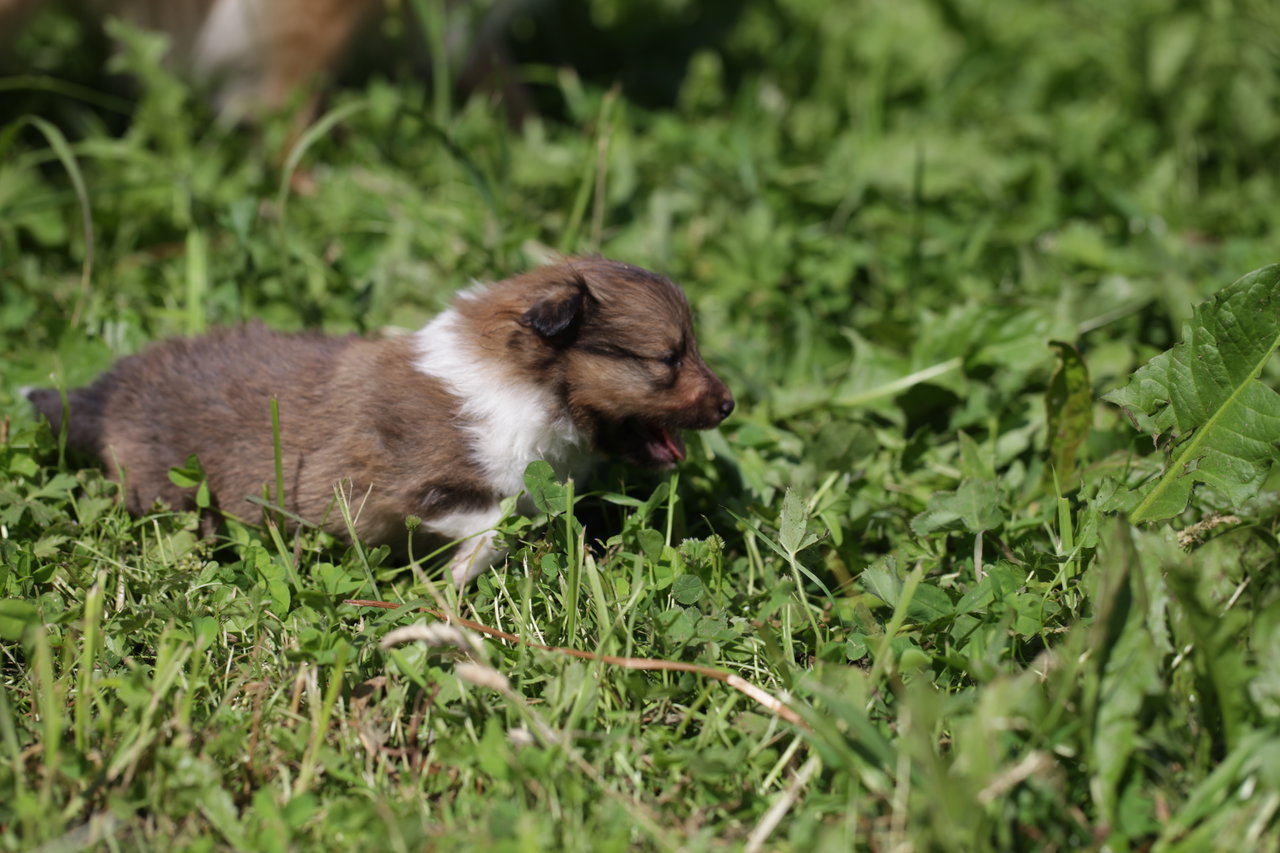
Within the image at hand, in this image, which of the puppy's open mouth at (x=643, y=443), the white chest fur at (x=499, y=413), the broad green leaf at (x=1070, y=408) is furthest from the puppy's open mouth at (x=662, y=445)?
the broad green leaf at (x=1070, y=408)

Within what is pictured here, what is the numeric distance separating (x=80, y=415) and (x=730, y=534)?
230 cm

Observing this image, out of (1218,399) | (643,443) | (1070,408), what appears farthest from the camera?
(1070,408)

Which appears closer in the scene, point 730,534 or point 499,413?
point 499,413

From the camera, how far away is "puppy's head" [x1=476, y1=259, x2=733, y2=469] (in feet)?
11.6

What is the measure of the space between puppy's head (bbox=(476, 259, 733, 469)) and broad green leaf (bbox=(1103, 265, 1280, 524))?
1289mm

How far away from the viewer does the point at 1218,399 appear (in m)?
3.27

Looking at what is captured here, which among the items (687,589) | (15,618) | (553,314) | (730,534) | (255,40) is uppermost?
(255,40)

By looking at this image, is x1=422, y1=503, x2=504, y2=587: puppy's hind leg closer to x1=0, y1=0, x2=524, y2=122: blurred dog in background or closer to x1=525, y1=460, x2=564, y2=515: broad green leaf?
x1=525, y1=460, x2=564, y2=515: broad green leaf

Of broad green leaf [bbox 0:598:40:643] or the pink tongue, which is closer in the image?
broad green leaf [bbox 0:598:40:643]

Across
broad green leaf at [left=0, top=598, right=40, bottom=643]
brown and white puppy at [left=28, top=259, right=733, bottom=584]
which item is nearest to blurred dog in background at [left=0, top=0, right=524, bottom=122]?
brown and white puppy at [left=28, top=259, right=733, bottom=584]

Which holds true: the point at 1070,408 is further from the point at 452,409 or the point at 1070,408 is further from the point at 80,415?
the point at 80,415

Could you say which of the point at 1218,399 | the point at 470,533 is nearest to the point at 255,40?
the point at 470,533

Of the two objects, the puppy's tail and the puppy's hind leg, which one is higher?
the puppy's tail

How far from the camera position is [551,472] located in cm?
334
